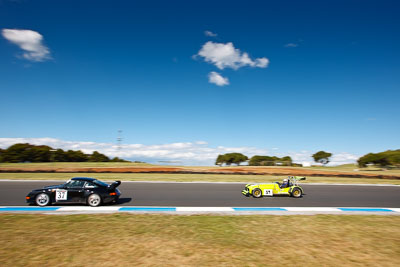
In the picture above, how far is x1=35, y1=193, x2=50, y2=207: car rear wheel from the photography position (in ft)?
30.3

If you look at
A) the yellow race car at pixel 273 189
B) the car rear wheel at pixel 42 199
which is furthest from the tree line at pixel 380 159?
the car rear wheel at pixel 42 199

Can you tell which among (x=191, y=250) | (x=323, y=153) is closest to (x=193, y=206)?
(x=191, y=250)

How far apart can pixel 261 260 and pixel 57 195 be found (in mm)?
8386

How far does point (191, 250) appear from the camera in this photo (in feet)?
15.8

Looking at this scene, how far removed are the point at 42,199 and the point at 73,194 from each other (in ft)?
3.90

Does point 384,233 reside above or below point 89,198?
below

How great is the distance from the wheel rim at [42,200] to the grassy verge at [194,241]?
6.66 feet

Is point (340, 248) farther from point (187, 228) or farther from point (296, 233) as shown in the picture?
point (187, 228)

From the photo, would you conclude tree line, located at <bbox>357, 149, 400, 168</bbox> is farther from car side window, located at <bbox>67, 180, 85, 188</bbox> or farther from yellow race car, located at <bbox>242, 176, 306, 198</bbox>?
car side window, located at <bbox>67, 180, 85, 188</bbox>

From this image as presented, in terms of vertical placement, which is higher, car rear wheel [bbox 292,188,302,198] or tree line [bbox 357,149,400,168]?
tree line [bbox 357,149,400,168]

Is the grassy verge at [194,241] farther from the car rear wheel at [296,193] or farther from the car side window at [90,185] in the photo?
the car rear wheel at [296,193]

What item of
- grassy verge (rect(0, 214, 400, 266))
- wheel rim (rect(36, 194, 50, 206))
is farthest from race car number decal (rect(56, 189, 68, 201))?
grassy verge (rect(0, 214, 400, 266))

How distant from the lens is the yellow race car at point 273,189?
39.9 ft

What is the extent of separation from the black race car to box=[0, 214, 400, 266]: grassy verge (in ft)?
6.62
